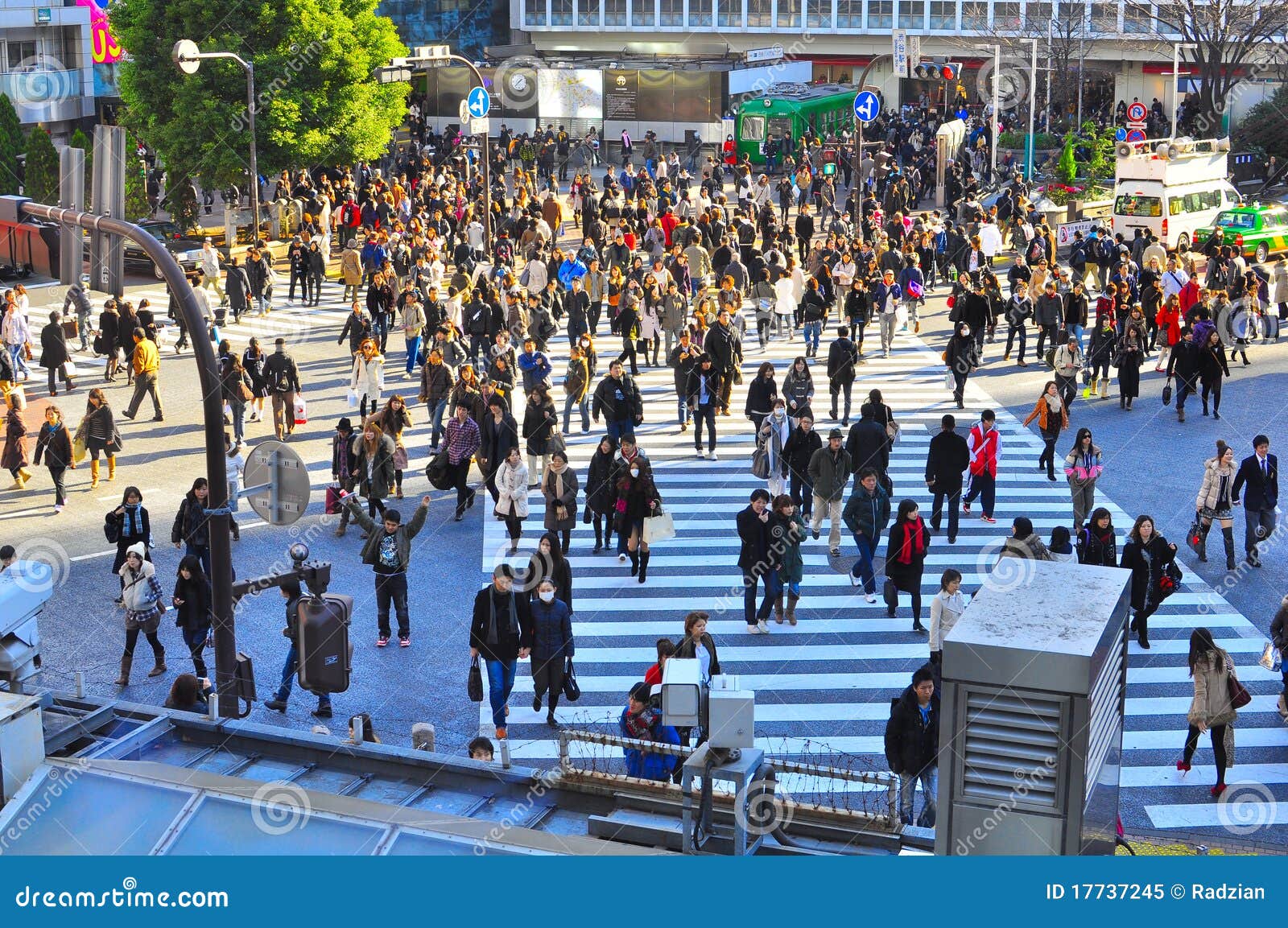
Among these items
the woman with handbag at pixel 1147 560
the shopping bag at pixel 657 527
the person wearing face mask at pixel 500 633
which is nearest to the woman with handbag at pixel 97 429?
the shopping bag at pixel 657 527

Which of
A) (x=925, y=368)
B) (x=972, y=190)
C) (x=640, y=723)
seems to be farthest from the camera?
(x=972, y=190)

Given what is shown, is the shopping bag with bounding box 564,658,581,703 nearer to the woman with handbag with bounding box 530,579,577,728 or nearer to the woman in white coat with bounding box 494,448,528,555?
the woman with handbag with bounding box 530,579,577,728

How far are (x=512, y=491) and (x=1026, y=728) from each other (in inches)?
512

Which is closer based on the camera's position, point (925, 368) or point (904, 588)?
point (904, 588)

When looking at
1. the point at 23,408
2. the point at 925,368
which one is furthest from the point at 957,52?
the point at 23,408

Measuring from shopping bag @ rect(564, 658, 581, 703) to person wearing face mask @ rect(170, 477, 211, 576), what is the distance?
4.11m

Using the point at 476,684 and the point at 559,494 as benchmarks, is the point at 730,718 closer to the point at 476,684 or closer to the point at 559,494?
the point at 476,684

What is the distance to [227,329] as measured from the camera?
1294 inches

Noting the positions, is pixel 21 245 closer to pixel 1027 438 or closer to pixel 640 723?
pixel 640 723

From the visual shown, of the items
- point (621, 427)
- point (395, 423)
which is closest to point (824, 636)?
point (621, 427)

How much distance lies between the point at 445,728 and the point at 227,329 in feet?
63.4

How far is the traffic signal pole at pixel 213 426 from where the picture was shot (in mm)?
12789

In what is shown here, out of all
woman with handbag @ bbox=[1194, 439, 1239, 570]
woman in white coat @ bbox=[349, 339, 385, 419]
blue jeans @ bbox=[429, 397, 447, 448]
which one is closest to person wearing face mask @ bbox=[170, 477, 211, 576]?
blue jeans @ bbox=[429, 397, 447, 448]

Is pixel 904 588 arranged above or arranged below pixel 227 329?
below
